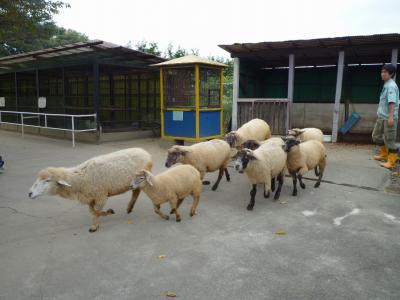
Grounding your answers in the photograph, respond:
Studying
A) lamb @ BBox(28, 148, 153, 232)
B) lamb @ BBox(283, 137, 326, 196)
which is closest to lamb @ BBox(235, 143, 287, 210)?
lamb @ BBox(283, 137, 326, 196)

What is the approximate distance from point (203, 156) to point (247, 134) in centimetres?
199

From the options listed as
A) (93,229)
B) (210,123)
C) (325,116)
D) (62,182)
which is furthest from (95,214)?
(325,116)

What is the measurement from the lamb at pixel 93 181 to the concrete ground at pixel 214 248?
405 millimetres

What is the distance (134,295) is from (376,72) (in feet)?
45.1

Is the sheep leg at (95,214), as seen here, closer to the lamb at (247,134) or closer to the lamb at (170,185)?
the lamb at (170,185)

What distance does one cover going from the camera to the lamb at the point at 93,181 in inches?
153

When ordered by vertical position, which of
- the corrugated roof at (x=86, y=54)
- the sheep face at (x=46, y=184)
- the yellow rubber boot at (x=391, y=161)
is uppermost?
the corrugated roof at (x=86, y=54)

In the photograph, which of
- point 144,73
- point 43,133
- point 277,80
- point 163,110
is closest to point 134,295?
point 163,110

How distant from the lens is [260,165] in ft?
15.9

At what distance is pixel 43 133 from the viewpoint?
1338 cm

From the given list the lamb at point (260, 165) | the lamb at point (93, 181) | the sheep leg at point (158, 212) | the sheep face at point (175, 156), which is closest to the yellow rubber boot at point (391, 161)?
the lamb at point (260, 165)

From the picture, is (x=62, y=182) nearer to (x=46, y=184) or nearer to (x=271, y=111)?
(x=46, y=184)

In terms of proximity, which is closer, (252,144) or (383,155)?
(252,144)

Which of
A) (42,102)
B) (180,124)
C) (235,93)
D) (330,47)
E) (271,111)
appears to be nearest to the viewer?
(180,124)
